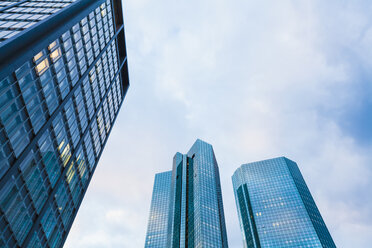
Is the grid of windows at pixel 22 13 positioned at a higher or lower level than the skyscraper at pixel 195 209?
lower

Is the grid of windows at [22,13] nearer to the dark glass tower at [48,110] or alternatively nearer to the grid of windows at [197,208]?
the dark glass tower at [48,110]

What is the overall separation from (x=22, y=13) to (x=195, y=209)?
137486mm

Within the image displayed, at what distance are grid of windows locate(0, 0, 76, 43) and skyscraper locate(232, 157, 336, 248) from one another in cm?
15700

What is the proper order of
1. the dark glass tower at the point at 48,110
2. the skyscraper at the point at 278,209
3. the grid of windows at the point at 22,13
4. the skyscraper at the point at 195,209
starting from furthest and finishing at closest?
1. the skyscraper at the point at 278,209
2. the skyscraper at the point at 195,209
3. the grid of windows at the point at 22,13
4. the dark glass tower at the point at 48,110

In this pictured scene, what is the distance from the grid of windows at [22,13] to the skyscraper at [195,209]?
122 metres

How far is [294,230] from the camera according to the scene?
14675 cm

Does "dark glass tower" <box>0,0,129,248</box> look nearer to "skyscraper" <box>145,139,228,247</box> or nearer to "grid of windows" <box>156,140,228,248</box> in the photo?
"grid of windows" <box>156,140,228,248</box>

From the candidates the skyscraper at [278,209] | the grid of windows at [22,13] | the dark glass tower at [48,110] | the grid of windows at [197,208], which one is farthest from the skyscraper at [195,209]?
the grid of windows at [22,13]

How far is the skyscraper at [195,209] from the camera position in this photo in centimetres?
13812

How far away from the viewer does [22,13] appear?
4222 cm

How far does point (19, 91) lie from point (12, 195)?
44.7ft

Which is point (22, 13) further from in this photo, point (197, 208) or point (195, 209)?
point (195, 209)

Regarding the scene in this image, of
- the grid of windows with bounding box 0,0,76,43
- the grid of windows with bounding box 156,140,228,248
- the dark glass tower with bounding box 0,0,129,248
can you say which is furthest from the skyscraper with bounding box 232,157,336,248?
the grid of windows with bounding box 0,0,76,43

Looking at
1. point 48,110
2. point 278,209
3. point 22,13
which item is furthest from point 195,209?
point 22,13
